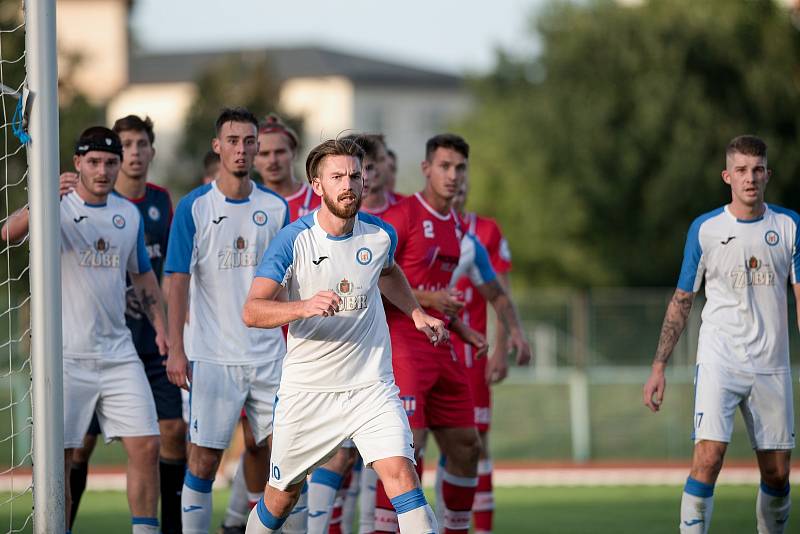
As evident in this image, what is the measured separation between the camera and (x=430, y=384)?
8.47 m

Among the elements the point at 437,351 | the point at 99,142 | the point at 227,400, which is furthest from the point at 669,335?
the point at 99,142

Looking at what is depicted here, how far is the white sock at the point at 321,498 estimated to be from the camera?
26.3 feet

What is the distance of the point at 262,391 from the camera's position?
823cm

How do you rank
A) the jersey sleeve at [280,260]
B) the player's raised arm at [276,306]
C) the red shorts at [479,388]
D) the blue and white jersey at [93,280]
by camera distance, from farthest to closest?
the red shorts at [479,388]
the blue and white jersey at [93,280]
the jersey sleeve at [280,260]
the player's raised arm at [276,306]

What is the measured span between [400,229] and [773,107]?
30.6m

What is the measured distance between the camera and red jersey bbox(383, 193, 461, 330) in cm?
867

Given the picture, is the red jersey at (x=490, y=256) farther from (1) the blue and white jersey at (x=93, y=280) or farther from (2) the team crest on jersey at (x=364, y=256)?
(2) the team crest on jersey at (x=364, y=256)

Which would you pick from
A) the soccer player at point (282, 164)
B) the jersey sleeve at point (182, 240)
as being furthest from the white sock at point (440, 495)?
the jersey sleeve at point (182, 240)

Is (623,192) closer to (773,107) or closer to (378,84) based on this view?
(773,107)

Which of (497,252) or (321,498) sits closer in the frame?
(321,498)

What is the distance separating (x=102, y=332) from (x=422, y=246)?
2178mm

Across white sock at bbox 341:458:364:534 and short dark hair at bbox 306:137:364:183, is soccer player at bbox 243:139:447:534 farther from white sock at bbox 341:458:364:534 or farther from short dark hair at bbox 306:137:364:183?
white sock at bbox 341:458:364:534

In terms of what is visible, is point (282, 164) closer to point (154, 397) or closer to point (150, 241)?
point (150, 241)

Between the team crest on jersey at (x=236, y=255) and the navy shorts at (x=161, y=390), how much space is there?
1335 millimetres
